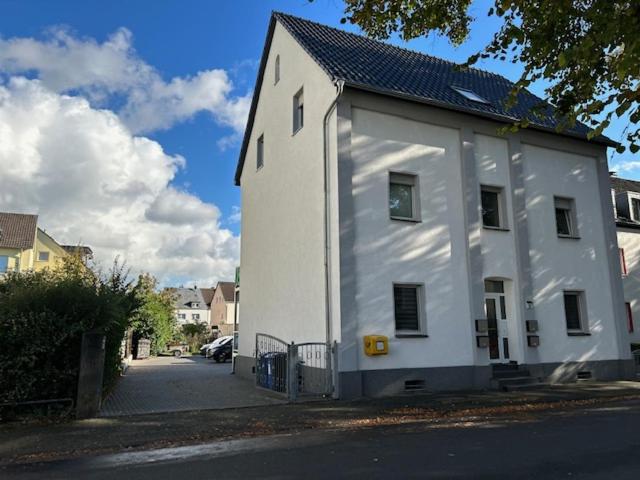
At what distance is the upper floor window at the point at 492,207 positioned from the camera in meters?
15.6

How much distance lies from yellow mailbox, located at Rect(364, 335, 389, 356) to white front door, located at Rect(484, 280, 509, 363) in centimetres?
390

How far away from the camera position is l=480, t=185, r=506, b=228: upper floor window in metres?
15.6

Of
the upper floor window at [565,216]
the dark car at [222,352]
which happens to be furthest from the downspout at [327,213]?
the dark car at [222,352]

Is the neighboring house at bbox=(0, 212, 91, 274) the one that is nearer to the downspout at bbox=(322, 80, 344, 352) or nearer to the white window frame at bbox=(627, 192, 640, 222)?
the downspout at bbox=(322, 80, 344, 352)

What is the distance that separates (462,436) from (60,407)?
289 inches

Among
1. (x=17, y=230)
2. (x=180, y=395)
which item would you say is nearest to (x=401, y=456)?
(x=180, y=395)

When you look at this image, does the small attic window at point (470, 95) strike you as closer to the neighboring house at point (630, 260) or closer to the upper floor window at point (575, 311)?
the upper floor window at point (575, 311)

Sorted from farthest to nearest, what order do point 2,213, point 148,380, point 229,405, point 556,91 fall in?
point 2,213 → point 148,380 → point 229,405 → point 556,91

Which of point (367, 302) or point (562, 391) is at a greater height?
point (367, 302)

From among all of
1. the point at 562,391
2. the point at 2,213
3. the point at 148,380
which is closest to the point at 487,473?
the point at 562,391

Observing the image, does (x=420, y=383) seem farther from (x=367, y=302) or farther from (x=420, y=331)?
(x=367, y=302)

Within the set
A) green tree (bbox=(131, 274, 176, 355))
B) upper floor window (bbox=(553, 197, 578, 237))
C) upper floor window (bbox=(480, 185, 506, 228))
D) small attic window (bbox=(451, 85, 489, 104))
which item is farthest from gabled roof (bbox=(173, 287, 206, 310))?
upper floor window (bbox=(480, 185, 506, 228))

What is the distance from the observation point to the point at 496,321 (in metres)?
15.1

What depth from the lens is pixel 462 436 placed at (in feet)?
26.0
